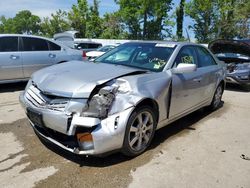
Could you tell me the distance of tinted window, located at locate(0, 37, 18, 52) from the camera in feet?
22.7

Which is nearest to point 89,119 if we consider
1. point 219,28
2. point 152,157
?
point 152,157

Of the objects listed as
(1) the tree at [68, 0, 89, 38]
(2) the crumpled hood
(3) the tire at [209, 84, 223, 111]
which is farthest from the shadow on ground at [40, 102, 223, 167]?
(1) the tree at [68, 0, 89, 38]

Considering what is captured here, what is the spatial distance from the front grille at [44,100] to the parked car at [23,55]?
377 cm

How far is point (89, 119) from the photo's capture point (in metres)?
2.94

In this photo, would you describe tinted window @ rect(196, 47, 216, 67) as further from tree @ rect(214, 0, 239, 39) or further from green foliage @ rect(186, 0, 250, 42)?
tree @ rect(214, 0, 239, 39)

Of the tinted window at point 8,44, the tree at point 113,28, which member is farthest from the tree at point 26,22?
the tinted window at point 8,44

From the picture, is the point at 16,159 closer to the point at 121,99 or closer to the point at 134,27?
the point at 121,99

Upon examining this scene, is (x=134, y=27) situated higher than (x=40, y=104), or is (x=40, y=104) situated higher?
(x=134, y=27)

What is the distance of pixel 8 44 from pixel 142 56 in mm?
4291

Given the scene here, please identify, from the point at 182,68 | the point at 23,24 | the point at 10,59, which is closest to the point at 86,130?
the point at 182,68

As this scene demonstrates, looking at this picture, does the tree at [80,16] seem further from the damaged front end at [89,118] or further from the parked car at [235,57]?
the damaged front end at [89,118]

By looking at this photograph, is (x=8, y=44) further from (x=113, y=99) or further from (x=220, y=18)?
(x=220, y=18)

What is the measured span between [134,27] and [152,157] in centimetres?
3203

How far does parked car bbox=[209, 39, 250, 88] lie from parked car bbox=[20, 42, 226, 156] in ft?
14.7
